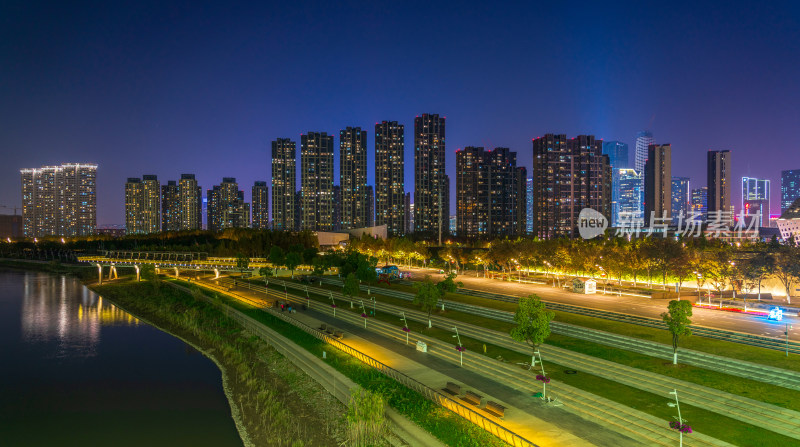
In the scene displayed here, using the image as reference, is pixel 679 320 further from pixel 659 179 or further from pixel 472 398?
pixel 659 179

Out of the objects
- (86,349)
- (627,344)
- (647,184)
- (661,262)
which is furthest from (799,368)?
(647,184)

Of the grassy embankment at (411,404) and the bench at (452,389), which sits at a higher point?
the bench at (452,389)

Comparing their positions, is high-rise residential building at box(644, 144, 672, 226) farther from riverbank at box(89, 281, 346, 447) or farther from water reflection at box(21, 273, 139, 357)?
water reflection at box(21, 273, 139, 357)

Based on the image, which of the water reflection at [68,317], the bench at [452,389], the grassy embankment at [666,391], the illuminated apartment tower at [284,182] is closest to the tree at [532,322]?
the grassy embankment at [666,391]

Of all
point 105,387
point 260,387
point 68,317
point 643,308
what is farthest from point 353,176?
point 260,387

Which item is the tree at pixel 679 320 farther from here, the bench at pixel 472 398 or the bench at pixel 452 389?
the bench at pixel 452 389

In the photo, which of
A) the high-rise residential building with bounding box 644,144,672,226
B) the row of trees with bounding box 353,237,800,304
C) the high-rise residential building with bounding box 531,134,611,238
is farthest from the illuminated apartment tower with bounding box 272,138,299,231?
the high-rise residential building with bounding box 644,144,672,226
